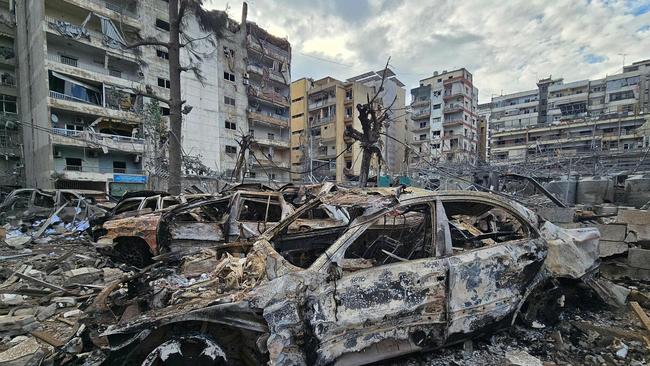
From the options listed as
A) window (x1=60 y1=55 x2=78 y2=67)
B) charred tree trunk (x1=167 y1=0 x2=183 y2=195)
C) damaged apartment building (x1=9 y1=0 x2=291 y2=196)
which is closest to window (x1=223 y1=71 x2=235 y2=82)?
damaged apartment building (x1=9 y1=0 x2=291 y2=196)

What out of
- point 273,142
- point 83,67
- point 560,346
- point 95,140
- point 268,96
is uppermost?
point 268,96

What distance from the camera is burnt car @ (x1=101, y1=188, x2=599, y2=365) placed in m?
2.39

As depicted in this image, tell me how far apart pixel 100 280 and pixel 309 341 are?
500 centimetres

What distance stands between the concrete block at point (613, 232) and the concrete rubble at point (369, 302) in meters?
0.80

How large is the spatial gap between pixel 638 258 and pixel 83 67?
103 ft

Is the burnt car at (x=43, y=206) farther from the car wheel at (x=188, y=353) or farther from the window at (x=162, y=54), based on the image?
the window at (x=162, y=54)

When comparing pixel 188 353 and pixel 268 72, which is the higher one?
pixel 268 72

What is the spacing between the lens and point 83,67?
2312 centimetres

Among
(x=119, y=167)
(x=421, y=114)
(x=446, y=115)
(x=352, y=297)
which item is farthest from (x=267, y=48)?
(x=352, y=297)

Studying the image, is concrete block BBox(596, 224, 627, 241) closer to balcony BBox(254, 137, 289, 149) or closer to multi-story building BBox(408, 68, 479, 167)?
balcony BBox(254, 137, 289, 149)

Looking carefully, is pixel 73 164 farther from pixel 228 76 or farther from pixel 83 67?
pixel 228 76

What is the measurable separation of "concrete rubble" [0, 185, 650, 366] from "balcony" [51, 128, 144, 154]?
20847 mm

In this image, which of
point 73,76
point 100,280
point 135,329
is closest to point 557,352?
point 135,329

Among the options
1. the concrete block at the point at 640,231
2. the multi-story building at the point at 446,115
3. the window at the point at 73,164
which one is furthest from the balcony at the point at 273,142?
the concrete block at the point at 640,231
